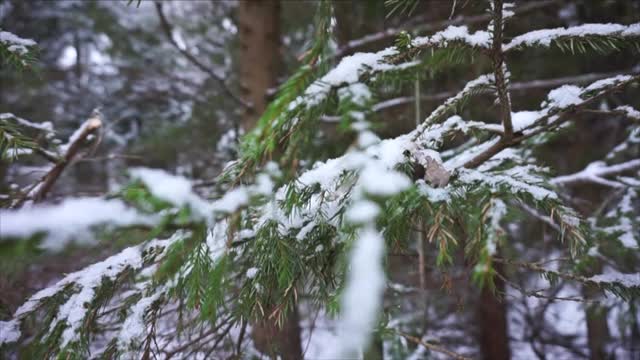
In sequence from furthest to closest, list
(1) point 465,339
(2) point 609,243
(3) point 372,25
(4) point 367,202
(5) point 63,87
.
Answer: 1. (5) point 63,87
2. (1) point 465,339
3. (3) point 372,25
4. (2) point 609,243
5. (4) point 367,202

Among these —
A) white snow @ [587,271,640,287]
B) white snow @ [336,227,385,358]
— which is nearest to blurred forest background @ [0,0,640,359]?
white snow @ [587,271,640,287]

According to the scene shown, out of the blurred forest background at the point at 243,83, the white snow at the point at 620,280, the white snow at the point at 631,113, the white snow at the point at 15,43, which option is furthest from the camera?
the blurred forest background at the point at 243,83

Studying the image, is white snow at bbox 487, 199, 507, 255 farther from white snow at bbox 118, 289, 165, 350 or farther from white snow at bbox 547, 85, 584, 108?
white snow at bbox 118, 289, 165, 350

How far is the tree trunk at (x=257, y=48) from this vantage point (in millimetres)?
3334

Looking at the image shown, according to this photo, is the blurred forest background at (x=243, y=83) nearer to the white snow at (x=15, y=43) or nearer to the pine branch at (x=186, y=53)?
the pine branch at (x=186, y=53)

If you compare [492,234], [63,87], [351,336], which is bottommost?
[351,336]

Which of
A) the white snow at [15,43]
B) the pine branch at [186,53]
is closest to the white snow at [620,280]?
the white snow at [15,43]

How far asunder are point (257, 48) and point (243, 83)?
0.34 m

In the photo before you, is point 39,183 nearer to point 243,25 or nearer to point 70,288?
point 70,288

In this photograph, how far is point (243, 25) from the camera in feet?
11.1

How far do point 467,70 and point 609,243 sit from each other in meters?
2.52

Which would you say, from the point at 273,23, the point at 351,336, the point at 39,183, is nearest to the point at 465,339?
the point at 273,23

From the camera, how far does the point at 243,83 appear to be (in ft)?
11.0

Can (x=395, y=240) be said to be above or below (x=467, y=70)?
below
